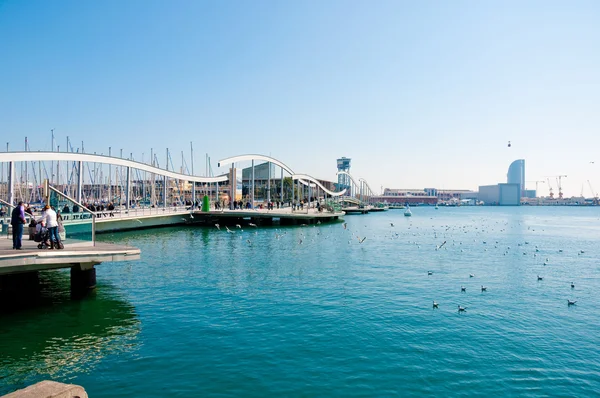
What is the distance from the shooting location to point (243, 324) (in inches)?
589

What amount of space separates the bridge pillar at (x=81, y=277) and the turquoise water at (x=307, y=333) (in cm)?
55

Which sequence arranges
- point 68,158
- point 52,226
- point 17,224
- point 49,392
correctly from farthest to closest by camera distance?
point 68,158 → point 52,226 → point 17,224 → point 49,392

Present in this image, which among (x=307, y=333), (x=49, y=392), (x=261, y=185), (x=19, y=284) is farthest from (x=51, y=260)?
(x=261, y=185)

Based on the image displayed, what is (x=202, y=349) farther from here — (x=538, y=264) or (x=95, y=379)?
(x=538, y=264)

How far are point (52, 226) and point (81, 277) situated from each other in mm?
3430

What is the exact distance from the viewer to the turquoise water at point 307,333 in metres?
10.6

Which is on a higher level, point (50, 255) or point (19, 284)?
point (50, 255)

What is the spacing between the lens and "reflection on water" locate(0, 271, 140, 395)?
36.1 ft

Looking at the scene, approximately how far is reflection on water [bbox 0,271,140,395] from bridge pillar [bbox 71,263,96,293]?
0.45 metres

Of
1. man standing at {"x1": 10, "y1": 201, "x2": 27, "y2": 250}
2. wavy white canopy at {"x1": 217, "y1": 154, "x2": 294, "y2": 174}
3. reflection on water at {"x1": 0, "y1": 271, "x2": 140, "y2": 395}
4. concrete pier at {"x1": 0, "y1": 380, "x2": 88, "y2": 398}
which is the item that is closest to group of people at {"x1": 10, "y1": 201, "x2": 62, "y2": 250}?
man standing at {"x1": 10, "y1": 201, "x2": 27, "y2": 250}

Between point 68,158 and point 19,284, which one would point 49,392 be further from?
point 68,158

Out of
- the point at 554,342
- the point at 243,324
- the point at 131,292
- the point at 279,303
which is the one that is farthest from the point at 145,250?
the point at 554,342

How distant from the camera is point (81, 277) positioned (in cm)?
1841

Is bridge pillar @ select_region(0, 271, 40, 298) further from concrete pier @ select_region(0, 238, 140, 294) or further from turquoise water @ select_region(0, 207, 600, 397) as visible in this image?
turquoise water @ select_region(0, 207, 600, 397)
